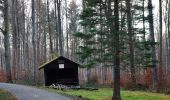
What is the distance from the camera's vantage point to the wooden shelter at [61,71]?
31688mm

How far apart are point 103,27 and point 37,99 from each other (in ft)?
16.1

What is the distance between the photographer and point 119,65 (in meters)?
19.4

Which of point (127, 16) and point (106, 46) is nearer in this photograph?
point (106, 46)

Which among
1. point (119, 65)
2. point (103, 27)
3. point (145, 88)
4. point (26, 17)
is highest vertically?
point (26, 17)

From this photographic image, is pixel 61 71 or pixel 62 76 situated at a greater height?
pixel 61 71

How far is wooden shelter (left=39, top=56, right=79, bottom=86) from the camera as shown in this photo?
31688 mm

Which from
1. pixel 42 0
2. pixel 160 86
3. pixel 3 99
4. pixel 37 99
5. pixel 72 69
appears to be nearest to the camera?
pixel 3 99

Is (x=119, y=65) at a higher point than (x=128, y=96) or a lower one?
higher

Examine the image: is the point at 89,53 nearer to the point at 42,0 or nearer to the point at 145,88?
the point at 145,88

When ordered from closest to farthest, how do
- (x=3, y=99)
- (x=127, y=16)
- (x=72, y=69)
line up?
1. (x=3, y=99)
2. (x=127, y=16)
3. (x=72, y=69)

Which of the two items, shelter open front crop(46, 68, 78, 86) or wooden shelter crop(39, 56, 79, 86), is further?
shelter open front crop(46, 68, 78, 86)

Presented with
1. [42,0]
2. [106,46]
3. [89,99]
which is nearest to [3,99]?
[89,99]

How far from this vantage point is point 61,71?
34969mm

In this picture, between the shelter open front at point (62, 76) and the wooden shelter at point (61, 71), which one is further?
the shelter open front at point (62, 76)
